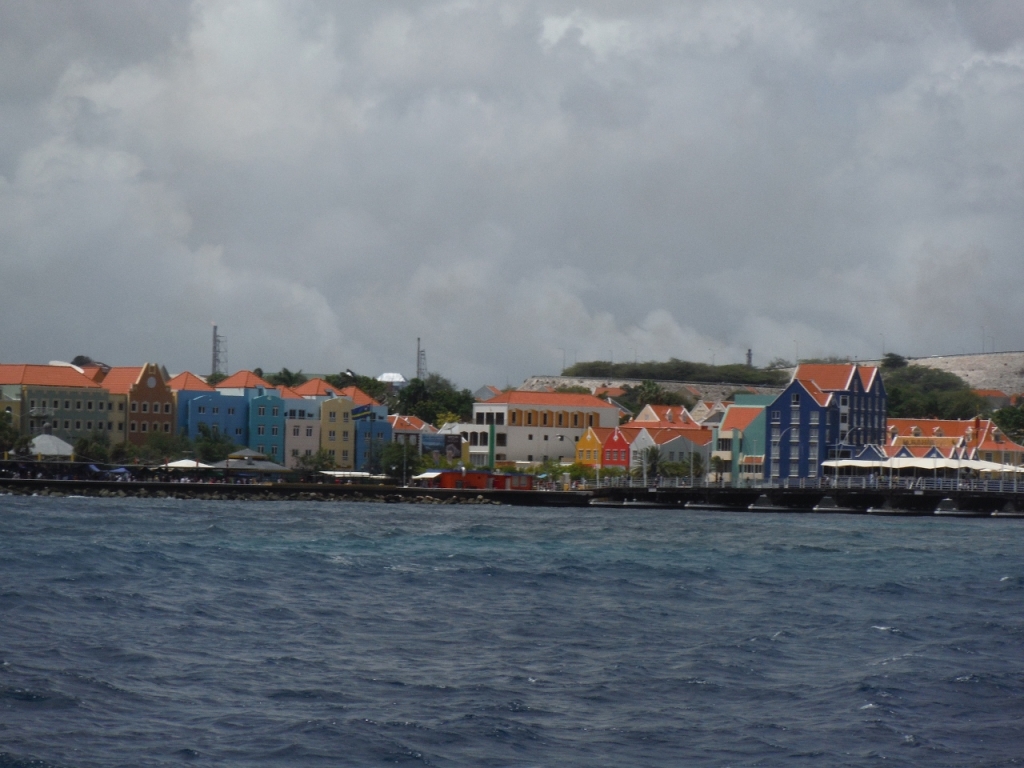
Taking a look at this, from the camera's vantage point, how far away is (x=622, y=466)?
338 ft

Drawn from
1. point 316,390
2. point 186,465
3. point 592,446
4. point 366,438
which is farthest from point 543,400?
point 186,465

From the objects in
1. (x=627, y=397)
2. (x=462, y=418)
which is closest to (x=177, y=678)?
(x=462, y=418)

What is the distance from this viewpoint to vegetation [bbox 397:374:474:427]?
125 metres

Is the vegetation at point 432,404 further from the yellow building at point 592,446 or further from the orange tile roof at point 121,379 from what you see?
the orange tile roof at point 121,379

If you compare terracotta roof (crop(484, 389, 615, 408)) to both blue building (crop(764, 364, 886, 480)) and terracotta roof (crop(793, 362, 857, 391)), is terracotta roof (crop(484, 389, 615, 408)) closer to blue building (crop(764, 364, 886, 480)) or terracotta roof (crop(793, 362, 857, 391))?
blue building (crop(764, 364, 886, 480))

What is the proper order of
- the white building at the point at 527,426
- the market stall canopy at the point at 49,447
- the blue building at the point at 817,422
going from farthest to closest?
the white building at the point at 527,426
the blue building at the point at 817,422
the market stall canopy at the point at 49,447


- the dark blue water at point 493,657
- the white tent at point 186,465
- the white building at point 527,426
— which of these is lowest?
the dark blue water at point 493,657

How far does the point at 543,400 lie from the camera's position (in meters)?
114

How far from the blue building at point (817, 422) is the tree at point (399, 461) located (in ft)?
84.2

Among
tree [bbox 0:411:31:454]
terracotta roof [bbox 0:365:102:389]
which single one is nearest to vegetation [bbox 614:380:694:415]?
terracotta roof [bbox 0:365:102:389]

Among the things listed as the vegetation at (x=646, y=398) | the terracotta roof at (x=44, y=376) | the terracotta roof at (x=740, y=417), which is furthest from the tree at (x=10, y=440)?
the vegetation at (x=646, y=398)

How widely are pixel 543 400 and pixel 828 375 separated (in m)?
23.4

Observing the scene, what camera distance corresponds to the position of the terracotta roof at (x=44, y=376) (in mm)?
99125

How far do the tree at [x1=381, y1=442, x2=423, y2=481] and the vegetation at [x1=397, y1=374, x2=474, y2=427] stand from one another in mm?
19110
